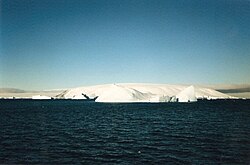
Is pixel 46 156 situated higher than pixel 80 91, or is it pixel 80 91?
pixel 80 91

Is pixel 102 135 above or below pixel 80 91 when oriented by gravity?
below

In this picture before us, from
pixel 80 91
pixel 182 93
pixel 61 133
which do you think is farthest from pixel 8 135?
pixel 80 91

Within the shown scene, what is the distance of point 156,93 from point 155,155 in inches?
1437

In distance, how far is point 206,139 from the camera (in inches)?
463

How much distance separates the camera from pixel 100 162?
845 centimetres

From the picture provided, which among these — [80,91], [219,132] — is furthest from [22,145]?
[80,91]

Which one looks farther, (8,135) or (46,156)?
(8,135)

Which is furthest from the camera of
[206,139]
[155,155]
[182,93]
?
[182,93]

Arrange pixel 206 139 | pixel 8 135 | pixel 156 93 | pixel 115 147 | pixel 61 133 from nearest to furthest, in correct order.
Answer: pixel 115 147, pixel 206 139, pixel 8 135, pixel 61 133, pixel 156 93

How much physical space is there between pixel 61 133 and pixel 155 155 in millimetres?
5872

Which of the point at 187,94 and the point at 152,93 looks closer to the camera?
the point at 187,94

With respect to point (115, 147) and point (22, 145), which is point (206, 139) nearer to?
point (115, 147)

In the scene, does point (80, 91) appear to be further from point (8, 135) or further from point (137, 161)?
point (137, 161)

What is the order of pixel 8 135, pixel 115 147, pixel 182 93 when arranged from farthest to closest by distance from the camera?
pixel 182 93, pixel 8 135, pixel 115 147
